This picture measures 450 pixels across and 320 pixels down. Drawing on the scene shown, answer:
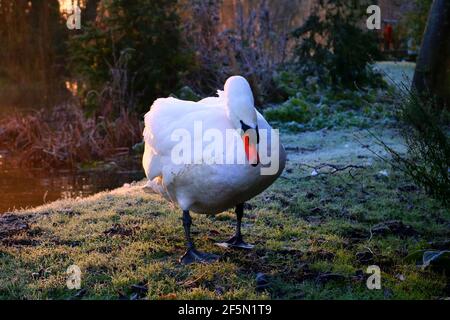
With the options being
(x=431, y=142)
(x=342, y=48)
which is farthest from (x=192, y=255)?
(x=342, y=48)

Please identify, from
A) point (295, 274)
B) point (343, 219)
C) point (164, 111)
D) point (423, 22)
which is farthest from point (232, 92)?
point (423, 22)

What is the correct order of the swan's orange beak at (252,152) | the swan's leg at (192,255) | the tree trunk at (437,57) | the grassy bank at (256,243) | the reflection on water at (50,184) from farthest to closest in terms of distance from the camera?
1. the tree trunk at (437,57)
2. the reflection on water at (50,184)
3. the swan's leg at (192,255)
4. the swan's orange beak at (252,152)
5. the grassy bank at (256,243)

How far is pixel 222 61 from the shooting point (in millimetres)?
13594

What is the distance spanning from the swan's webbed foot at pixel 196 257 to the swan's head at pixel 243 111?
85 cm

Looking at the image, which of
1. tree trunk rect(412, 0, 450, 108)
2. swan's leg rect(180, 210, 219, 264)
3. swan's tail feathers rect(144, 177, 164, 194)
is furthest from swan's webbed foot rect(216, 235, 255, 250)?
tree trunk rect(412, 0, 450, 108)

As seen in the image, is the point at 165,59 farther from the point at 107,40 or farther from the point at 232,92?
the point at 232,92

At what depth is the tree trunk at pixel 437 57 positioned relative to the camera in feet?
33.5

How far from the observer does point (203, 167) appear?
13.2ft

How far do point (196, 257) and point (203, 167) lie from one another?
68 centimetres

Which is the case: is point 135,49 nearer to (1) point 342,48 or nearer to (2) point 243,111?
(1) point 342,48

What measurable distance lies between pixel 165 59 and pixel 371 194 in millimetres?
7905

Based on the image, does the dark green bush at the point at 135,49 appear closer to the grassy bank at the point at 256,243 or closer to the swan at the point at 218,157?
the grassy bank at the point at 256,243

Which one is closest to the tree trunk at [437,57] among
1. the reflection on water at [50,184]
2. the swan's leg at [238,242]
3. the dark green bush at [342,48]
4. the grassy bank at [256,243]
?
the dark green bush at [342,48]

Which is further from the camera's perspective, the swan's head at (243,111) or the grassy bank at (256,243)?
the swan's head at (243,111)
